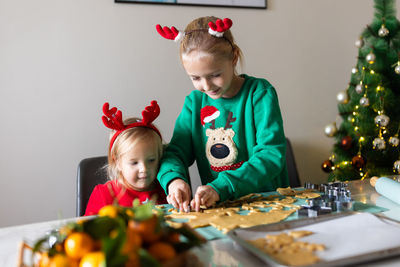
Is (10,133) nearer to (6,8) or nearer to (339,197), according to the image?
(6,8)

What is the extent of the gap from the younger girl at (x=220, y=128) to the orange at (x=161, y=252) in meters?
0.47

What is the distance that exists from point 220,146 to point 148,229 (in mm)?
793

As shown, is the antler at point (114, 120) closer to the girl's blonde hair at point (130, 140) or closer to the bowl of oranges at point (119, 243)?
the girl's blonde hair at point (130, 140)

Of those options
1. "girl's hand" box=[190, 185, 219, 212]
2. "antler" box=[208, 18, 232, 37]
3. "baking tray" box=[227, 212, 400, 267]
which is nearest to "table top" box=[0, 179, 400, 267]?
"baking tray" box=[227, 212, 400, 267]

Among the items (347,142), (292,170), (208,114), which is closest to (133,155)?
(208,114)

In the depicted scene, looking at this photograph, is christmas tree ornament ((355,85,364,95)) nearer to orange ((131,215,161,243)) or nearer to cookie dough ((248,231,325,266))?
cookie dough ((248,231,325,266))

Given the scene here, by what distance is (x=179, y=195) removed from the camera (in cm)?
95

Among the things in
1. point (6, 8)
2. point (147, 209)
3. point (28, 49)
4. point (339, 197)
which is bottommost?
point (339, 197)

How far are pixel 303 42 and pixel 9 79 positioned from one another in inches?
66.1

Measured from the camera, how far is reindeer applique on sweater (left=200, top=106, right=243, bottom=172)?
119 centimetres

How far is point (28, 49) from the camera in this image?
1729mm

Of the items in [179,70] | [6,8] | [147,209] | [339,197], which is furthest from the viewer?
[179,70]

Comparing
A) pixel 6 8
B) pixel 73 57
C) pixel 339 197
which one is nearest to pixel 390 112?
pixel 339 197

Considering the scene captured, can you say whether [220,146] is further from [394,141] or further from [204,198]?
[394,141]
